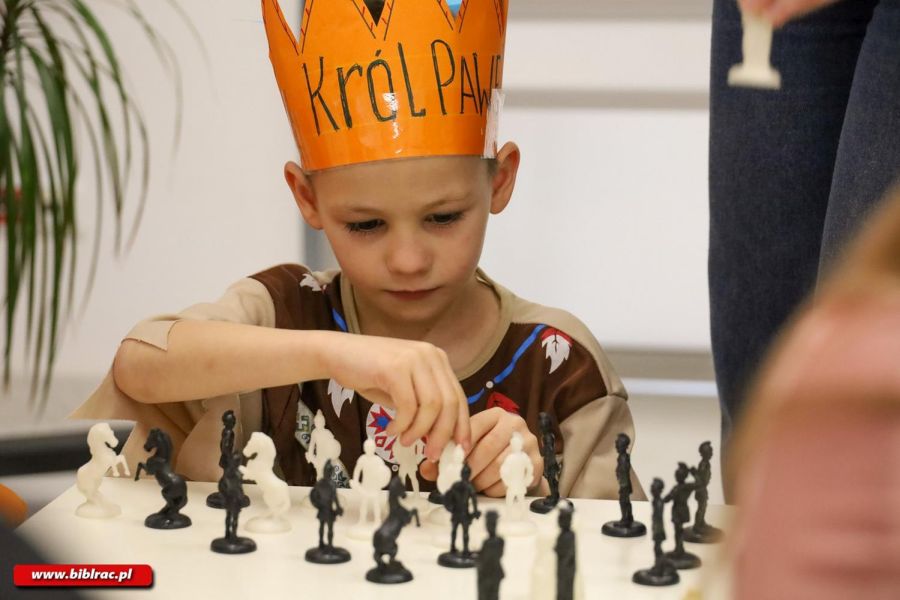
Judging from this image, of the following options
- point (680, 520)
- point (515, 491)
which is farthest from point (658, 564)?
point (515, 491)

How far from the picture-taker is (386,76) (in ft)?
4.31

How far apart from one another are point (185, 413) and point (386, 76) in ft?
1.42

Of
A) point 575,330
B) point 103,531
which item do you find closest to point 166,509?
point 103,531

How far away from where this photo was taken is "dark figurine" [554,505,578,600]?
74 centimetres

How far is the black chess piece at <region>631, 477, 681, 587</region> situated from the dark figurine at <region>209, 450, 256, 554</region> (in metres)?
0.29

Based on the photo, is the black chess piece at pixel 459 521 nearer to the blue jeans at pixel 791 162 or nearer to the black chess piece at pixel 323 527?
the black chess piece at pixel 323 527

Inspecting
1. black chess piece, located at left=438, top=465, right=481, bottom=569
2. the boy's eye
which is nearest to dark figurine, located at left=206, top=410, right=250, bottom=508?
black chess piece, located at left=438, top=465, right=481, bottom=569

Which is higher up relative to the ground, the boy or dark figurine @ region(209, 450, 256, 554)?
the boy

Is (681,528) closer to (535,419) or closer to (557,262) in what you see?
(535,419)

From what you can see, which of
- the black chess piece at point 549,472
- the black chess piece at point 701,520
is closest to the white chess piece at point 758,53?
the black chess piece at point 701,520

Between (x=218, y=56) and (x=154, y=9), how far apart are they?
0.17 metres

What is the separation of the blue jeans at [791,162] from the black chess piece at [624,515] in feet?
0.96

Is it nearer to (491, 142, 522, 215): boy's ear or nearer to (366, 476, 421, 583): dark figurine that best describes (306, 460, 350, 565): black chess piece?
(366, 476, 421, 583): dark figurine

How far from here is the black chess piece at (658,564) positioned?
83cm
